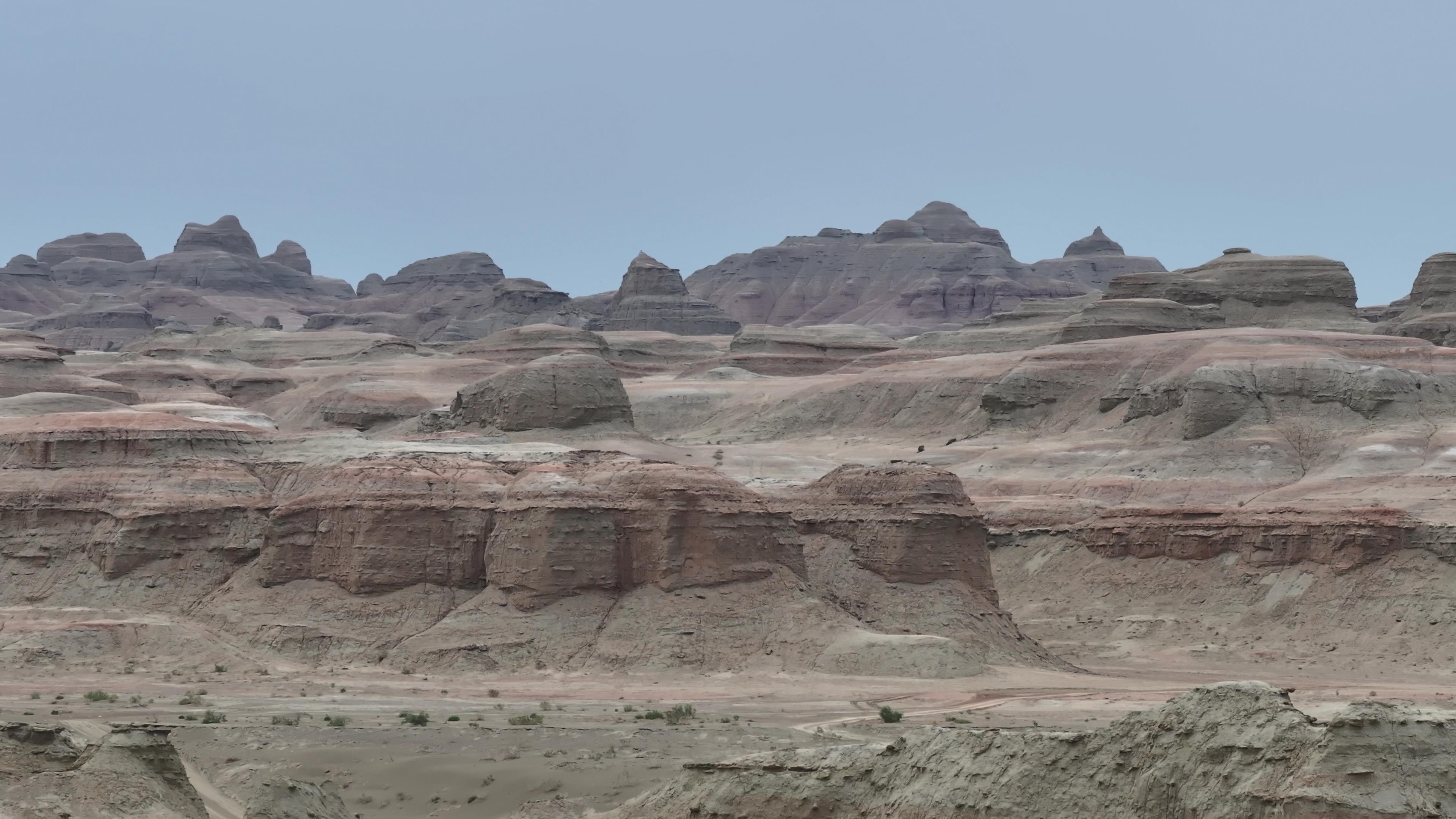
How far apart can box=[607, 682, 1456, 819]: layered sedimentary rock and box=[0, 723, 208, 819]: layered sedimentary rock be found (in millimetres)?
6298

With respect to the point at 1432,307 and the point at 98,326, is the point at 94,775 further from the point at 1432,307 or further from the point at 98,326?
the point at 98,326

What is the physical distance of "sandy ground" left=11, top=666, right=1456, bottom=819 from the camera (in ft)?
115

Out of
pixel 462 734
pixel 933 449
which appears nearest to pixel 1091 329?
pixel 933 449

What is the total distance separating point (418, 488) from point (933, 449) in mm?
47198

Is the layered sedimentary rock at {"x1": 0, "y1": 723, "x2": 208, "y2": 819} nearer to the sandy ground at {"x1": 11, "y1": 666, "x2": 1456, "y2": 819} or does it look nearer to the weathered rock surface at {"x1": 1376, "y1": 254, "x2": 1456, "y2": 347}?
the sandy ground at {"x1": 11, "y1": 666, "x2": 1456, "y2": 819}

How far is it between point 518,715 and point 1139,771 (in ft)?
67.9

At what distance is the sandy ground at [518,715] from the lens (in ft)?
115

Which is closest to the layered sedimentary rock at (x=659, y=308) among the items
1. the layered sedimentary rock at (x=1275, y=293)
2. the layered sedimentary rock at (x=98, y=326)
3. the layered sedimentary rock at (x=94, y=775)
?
the layered sedimentary rock at (x=98, y=326)

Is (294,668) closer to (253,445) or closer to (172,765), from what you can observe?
(253,445)

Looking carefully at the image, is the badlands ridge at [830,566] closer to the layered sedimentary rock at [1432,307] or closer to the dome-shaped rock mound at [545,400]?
the dome-shaped rock mound at [545,400]

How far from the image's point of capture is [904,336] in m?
193

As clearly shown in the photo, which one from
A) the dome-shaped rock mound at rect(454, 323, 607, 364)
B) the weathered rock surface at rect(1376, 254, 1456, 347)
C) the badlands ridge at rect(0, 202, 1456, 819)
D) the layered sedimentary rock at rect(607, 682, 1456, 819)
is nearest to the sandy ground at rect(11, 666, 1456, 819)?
the badlands ridge at rect(0, 202, 1456, 819)

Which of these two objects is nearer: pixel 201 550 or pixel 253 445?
pixel 201 550

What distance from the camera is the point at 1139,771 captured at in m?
23.1
